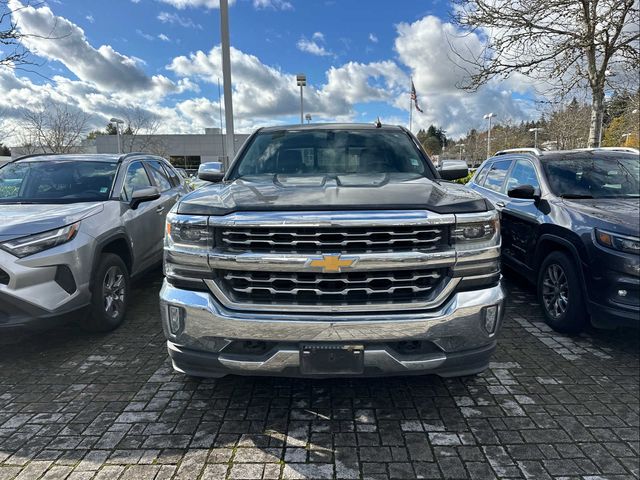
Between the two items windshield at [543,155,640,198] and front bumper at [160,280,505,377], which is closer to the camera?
front bumper at [160,280,505,377]

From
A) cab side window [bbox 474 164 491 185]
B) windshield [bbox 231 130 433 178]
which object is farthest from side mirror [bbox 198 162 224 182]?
cab side window [bbox 474 164 491 185]

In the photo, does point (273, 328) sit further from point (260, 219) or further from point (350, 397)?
point (350, 397)

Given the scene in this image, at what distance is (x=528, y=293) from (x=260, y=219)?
15.0ft

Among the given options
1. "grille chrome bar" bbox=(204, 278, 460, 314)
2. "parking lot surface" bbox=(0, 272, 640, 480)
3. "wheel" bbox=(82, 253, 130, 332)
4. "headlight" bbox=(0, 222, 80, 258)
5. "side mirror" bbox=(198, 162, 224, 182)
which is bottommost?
"parking lot surface" bbox=(0, 272, 640, 480)

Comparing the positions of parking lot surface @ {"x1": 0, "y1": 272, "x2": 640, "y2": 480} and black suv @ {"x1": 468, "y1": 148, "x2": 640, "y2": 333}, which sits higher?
black suv @ {"x1": 468, "y1": 148, "x2": 640, "y2": 333}

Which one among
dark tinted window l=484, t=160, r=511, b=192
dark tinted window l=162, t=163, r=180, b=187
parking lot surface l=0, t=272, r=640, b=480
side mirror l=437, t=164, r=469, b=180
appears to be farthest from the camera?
dark tinted window l=162, t=163, r=180, b=187

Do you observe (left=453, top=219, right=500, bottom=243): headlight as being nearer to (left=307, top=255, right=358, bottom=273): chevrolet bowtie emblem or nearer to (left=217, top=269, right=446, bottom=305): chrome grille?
(left=217, top=269, right=446, bottom=305): chrome grille

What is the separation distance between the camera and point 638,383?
3375 mm

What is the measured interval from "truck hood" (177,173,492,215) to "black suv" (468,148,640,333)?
1.59 meters

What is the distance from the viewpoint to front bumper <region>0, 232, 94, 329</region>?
3.44 meters

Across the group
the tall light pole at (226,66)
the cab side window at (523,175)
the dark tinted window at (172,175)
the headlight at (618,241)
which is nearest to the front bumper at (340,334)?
the headlight at (618,241)

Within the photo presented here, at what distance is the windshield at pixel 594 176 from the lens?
4.63 m

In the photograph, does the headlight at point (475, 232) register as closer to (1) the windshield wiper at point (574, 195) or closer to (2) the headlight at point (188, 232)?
(2) the headlight at point (188, 232)

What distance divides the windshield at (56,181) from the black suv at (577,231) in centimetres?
472
